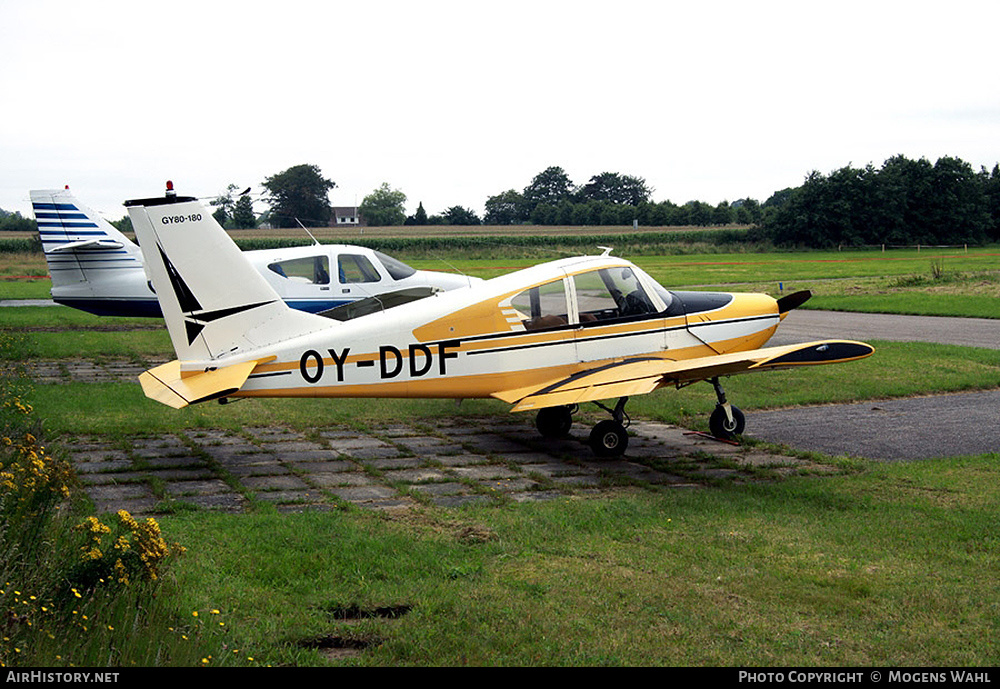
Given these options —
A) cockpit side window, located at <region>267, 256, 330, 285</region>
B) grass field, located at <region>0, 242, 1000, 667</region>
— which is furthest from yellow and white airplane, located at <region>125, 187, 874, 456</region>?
cockpit side window, located at <region>267, 256, 330, 285</region>

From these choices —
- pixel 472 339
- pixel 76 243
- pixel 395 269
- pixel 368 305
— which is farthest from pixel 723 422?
pixel 76 243

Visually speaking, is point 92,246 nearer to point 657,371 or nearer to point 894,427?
point 657,371

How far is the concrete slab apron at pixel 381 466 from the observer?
8.48 m

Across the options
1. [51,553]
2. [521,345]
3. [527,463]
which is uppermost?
[521,345]

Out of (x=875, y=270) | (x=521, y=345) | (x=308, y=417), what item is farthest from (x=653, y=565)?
(x=875, y=270)

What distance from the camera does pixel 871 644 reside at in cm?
510

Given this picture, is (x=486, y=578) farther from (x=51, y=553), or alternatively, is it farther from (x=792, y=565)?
(x=51, y=553)

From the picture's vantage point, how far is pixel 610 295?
1090cm

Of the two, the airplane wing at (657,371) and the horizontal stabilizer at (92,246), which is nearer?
the airplane wing at (657,371)

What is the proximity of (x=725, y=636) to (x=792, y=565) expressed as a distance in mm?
1502

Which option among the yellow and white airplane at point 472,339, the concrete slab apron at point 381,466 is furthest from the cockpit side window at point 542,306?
the concrete slab apron at point 381,466

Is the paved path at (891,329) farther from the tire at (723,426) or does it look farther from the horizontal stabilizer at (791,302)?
the tire at (723,426)

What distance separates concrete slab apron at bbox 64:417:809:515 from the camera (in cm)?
848

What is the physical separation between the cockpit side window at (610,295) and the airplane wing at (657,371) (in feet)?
2.03
